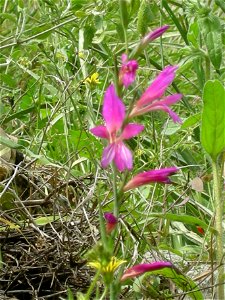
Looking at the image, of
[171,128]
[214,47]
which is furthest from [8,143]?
[214,47]

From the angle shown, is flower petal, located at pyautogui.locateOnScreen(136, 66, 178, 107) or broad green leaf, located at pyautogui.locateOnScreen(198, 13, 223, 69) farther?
broad green leaf, located at pyautogui.locateOnScreen(198, 13, 223, 69)

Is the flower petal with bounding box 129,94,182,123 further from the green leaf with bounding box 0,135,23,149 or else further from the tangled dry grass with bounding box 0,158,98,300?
the green leaf with bounding box 0,135,23,149

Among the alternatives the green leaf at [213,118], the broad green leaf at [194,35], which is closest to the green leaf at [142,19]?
the green leaf at [213,118]

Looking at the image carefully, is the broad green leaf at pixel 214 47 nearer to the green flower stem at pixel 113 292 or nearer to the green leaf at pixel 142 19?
the green leaf at pixel 142 19

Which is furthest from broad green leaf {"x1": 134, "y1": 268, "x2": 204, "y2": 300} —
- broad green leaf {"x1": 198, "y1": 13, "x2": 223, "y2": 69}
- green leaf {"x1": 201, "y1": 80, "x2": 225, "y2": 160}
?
broad green leaf {"x1": 198, "y1": 13, "x2": 223, "y2": 69}

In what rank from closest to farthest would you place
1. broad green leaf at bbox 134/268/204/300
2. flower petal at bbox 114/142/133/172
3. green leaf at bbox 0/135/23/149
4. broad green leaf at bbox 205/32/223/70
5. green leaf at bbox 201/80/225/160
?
1. flower petal at bbox 114/142/133/172
2. green leaf at bbox 201/80/225/160
3. broad green leaf at bbox 134/268/204/300
4. broad green leaf at bbox 205/32/223/70
5. green leaf at bbox 0/135/23/149

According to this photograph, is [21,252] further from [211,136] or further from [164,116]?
[164,116]

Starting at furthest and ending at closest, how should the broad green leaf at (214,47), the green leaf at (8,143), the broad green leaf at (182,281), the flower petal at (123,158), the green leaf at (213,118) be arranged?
the green leaf at (8,143), the broad green leaf at (214,47), the broad green leaf at (182,281), the green leaf at (213,118), the flower petal at (123,158)
